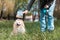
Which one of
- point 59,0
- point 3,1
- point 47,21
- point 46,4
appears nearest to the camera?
point 46,4

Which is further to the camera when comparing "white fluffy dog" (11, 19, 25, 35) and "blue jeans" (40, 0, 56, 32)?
"white fluffy dog" (11, 19, 25, 35)

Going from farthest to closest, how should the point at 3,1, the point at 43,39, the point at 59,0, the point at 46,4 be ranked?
the point at 59,0
the point at 3,1
the point at 46,4
the point at 43,39

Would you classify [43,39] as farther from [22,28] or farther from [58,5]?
[58,5]

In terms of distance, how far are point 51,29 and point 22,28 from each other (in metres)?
0.87

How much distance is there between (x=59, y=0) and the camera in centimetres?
1628

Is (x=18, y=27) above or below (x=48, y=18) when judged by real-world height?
below

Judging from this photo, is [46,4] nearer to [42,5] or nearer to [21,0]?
[42,5]

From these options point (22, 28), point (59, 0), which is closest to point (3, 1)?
point (59, 0)

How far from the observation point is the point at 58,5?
16.4 m

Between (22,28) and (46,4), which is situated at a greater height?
(46,4)

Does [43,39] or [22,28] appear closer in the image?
[43,39]

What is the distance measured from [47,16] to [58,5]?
853 cm

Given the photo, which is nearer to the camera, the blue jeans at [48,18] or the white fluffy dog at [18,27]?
the blue jeans at [48,18]

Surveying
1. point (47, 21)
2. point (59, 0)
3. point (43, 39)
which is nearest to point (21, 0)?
point (59, 0)
